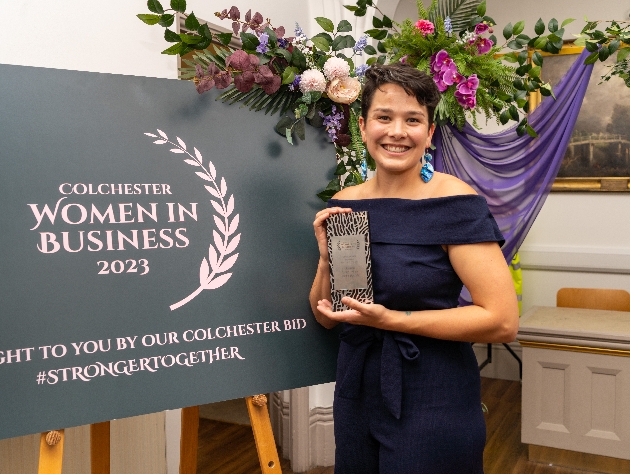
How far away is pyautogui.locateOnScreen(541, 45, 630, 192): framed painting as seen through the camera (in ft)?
14.5

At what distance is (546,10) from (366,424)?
4218mm

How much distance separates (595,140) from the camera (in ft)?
14.8

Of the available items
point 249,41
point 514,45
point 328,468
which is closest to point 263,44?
point 249,41

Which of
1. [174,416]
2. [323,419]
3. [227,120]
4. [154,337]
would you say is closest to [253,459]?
[323,419]

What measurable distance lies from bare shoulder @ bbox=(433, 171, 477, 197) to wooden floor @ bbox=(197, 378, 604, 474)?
228 centimetres

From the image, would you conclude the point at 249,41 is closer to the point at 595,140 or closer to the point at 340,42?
the point at 340,42

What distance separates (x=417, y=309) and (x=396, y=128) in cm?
43

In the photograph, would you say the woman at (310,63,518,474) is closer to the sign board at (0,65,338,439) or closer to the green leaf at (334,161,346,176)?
the sign board at (0,65,338,439)

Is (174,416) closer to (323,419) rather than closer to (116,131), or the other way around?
(323,419)

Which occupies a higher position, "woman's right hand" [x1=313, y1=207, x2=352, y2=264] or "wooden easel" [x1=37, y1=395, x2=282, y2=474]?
"woman's right hand" [x1=313, y1=207, x2=352, y2=264]

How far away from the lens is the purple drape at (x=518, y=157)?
81.7 inches

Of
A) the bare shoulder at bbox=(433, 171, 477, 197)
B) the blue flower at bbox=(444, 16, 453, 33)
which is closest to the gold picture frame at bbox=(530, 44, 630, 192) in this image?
the blue flower at bbox=(444, 16, 453, 33)

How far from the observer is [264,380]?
5.50 ft

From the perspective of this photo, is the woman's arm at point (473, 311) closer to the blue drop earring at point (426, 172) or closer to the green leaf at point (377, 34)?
the blue drop earring at point (426, 172)
